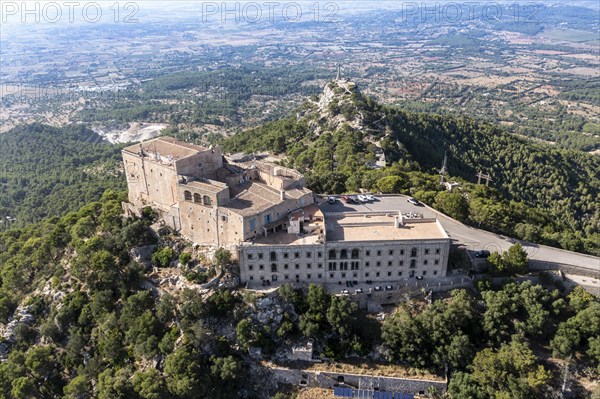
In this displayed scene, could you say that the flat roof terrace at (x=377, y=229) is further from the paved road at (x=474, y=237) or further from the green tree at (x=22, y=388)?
the green tree at (x=22, y=388)

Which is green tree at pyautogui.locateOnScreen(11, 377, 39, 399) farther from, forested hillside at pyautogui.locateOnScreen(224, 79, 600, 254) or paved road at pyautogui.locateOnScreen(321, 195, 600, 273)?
forested hillside at pyautogui.locateOnScreen(224, 79, 600, 254)

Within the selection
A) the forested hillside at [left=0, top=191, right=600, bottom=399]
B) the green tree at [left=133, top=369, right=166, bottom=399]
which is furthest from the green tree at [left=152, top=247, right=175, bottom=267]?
the green tree at [left=133, top=369, right=166, bottom=399]

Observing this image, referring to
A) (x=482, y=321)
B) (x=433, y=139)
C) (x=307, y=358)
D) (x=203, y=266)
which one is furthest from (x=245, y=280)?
(x=433, y=139)

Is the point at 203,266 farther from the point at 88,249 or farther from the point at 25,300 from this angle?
the point at 25,300

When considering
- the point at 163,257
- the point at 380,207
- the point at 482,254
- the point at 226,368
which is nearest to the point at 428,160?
the point at 380,207

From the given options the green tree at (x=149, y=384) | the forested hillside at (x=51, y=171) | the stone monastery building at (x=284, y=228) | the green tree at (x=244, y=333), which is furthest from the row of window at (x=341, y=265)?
the forested hillside at (x=51, y=171)

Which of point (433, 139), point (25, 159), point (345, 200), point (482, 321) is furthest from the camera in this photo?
point (25, 159)

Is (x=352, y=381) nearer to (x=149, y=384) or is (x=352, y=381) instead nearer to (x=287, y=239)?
(x=287, y=239)
